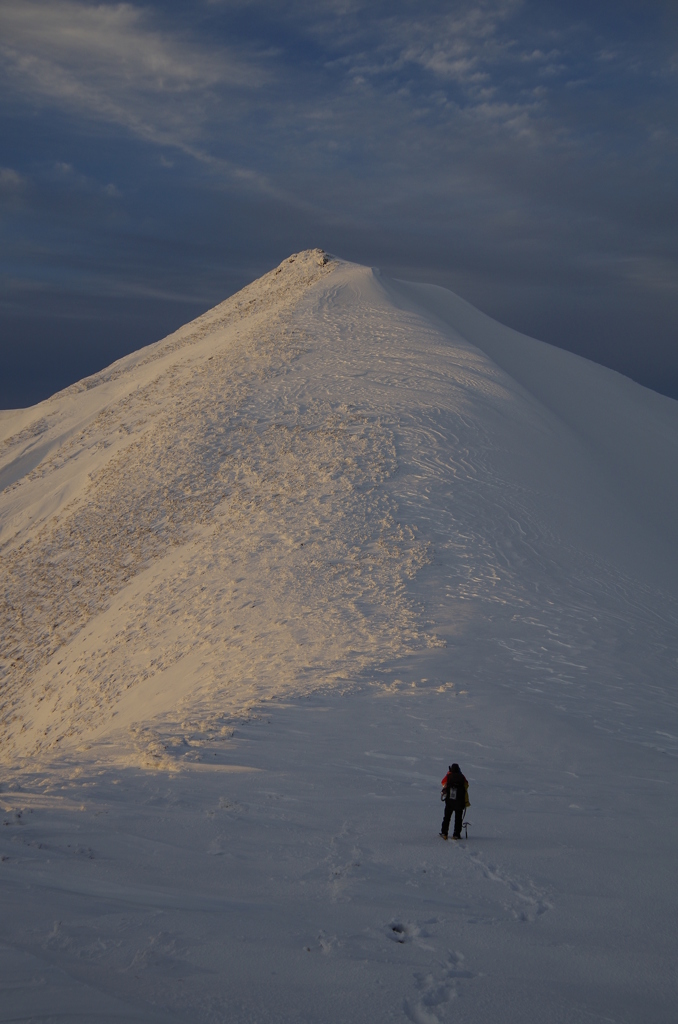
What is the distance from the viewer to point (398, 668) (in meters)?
11.8

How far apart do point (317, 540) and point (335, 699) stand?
22.3 feet

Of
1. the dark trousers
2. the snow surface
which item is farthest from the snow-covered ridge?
the dark trousers

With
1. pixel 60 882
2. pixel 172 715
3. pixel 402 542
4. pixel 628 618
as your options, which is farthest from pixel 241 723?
pixel 628 618

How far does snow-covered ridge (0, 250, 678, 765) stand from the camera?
12.6m

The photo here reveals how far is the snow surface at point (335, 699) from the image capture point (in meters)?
4.79

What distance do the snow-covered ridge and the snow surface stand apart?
0.11 meters

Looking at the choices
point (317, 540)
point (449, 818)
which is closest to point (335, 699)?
point (449, 818)

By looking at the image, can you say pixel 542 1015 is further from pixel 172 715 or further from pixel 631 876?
pixel 172 715

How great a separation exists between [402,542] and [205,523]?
577 centimetres

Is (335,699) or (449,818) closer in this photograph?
(449,818)

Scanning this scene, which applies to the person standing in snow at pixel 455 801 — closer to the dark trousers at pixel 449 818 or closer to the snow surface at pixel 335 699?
the dark trousers at pixel 449 818

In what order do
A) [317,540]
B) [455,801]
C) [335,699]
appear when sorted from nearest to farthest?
1. [455,801]
2. [335,699]
3. [317,540]

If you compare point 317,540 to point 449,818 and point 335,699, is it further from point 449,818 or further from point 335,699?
point 449,818

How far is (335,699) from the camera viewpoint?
1072 cm
